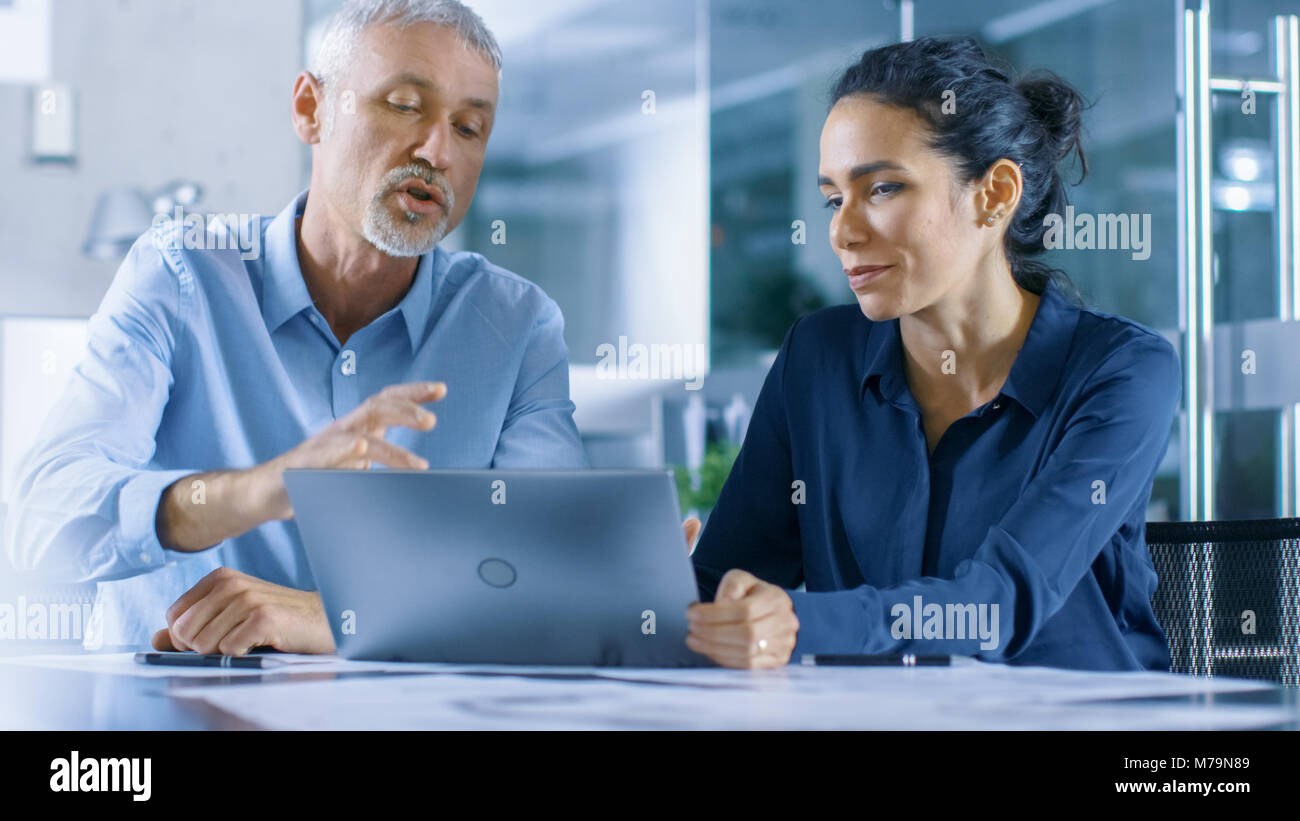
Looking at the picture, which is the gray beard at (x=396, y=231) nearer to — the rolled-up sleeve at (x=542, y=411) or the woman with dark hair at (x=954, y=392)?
the rolled-up sleeve at (x=542, y=411)

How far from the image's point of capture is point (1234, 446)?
402cm

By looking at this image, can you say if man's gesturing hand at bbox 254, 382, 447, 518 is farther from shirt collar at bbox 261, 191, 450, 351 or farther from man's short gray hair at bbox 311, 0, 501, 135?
man's short gray hair at bbox 311, 0, 501, 135

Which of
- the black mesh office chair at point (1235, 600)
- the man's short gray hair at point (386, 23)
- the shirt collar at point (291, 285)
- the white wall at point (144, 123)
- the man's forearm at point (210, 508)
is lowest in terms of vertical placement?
the black mesh office chair at point (1235, 600)

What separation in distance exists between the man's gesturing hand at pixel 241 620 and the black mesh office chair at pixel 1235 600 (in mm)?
981

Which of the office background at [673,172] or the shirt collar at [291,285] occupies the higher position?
the office background at [673,172]

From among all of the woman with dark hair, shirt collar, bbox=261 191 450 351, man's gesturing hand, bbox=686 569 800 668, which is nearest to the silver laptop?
man's gesturing hand, bbox=686 569 800 668

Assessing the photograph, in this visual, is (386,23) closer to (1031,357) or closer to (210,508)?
(210,508)

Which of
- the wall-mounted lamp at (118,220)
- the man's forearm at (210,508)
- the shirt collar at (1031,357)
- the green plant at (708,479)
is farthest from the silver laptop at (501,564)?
the wall-mounted lamp at (118,220)

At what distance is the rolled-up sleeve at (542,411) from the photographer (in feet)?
6.04

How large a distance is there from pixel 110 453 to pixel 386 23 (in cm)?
79
